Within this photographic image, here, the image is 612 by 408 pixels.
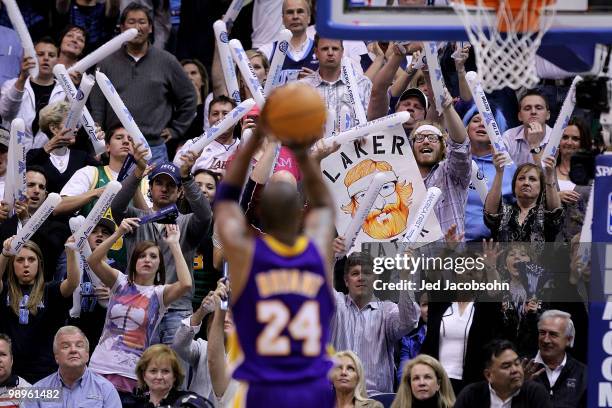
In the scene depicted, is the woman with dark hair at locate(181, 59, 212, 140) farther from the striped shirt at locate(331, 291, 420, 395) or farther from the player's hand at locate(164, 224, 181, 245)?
the striped shirt at locate(331, 291, 420, 395)

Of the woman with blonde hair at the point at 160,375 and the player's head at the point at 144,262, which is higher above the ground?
the player's head at the point at 144,262

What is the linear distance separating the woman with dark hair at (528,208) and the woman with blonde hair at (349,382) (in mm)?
1899

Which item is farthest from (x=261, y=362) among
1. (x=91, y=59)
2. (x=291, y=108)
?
(x=91, y=59)

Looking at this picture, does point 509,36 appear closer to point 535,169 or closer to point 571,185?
point 535,169

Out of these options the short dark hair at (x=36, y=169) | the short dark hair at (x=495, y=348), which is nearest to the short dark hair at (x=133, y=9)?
the short dark hair at (x=36, y=169)

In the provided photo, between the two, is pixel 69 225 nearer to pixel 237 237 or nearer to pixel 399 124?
pixel 399 124

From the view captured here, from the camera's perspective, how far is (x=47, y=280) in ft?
43.7

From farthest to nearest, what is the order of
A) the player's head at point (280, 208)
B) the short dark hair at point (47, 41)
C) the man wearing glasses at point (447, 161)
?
1. the short dark hair at point (47, 41)
2. the man wearing glasses at point (447, 161)
3. the player's head at point (280, 208)

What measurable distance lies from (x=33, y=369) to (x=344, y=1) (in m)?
5.10

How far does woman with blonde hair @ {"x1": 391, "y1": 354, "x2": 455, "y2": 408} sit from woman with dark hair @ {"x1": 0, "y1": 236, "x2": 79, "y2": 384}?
9.98ft

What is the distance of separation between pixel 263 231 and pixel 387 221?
132cm

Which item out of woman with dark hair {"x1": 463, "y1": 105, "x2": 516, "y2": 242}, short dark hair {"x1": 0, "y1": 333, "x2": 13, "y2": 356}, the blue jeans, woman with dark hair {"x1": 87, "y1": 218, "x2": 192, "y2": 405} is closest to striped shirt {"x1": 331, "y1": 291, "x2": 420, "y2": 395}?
woman with dark hair {"x1": 463, "y1": 105, "x2": 516, "y2": 242}

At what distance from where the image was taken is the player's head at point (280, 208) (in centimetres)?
725

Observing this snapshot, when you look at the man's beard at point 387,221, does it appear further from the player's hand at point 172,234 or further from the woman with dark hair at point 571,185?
the player's hand at point 172,234
